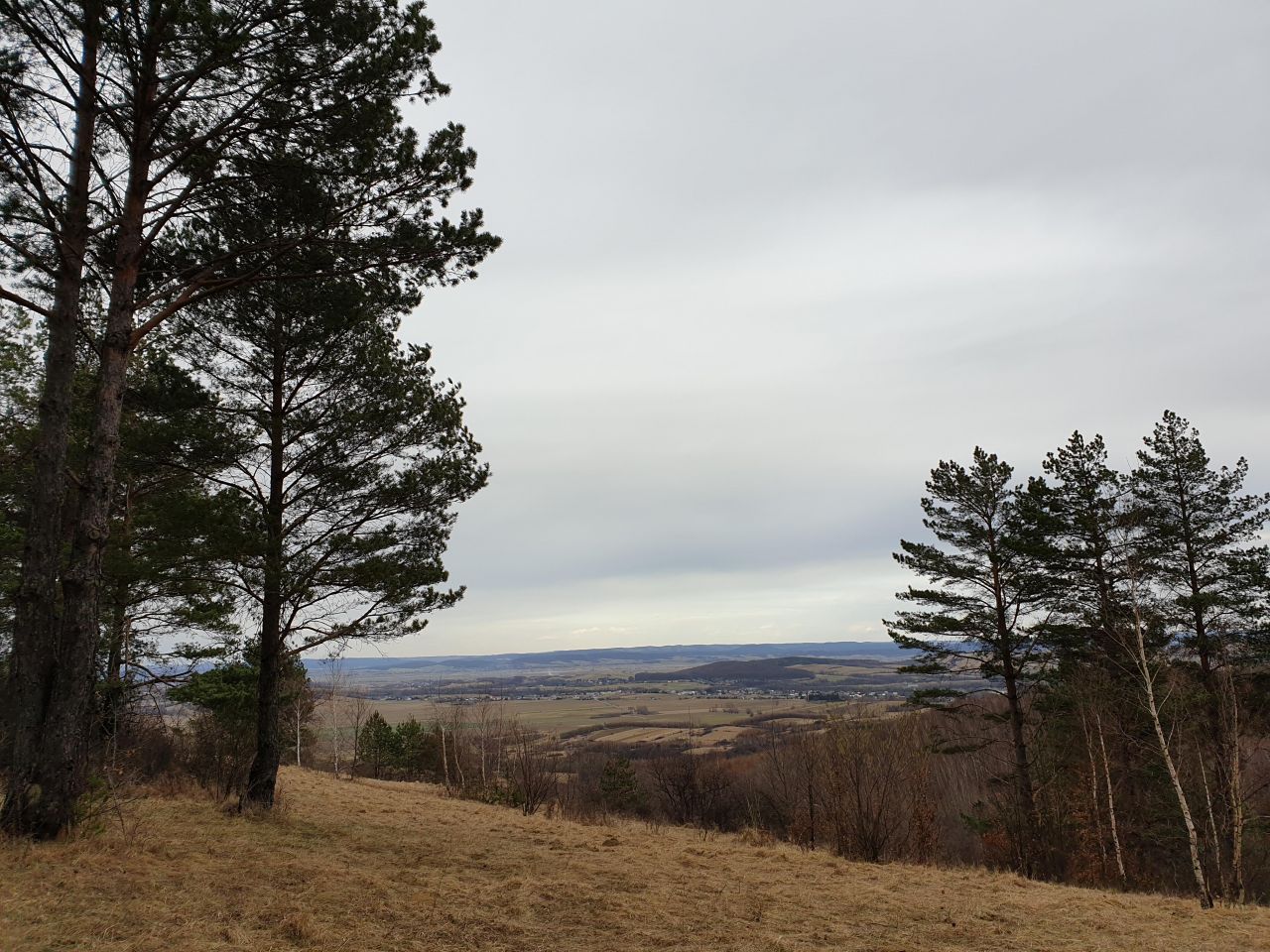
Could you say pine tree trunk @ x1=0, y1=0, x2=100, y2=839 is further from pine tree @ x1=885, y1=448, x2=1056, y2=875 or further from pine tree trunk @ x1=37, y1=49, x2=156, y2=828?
pine tree @ x1=885, y1=448, x2=1056, y2=875

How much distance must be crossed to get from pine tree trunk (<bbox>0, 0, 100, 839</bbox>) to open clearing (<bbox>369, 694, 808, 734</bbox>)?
6846cm

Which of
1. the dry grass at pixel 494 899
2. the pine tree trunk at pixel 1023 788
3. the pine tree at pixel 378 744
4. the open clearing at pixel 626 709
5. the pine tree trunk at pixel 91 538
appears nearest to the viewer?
the dry grass at pixel 494 899

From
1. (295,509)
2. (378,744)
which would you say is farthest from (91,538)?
(378,744)

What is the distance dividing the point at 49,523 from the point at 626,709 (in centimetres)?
11477

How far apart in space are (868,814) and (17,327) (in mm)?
19183

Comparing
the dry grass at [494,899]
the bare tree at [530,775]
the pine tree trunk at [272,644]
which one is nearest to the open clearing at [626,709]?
the bare tree at [530,775]

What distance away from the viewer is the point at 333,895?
22.8 ft

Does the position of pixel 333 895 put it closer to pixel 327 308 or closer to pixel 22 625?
pixel 22 625

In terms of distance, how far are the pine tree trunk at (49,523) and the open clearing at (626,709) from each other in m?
68.5

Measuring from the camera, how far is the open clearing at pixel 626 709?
3370 inches

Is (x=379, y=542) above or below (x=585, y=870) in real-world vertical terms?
above

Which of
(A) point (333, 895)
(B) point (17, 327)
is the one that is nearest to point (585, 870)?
(A) point (333, 895)

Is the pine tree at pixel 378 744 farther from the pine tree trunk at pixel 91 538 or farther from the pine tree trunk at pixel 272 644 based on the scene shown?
the pine tree trunk at pixel 91 538

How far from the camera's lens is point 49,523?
25.6 feet
